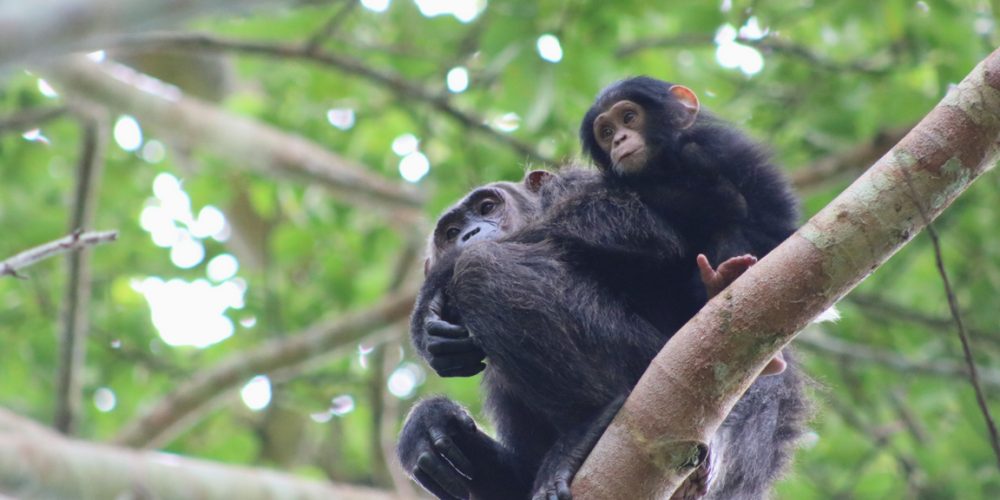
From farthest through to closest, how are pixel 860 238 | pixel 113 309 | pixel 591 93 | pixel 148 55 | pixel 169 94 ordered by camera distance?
1. pixel 148 55
2. pixel 113 309
3. pixel 169 94
4. pixel 591 93
5. pixel 860 238

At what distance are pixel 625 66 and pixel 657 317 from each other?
4.38 meters

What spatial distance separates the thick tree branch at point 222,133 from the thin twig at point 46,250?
15.3 ft

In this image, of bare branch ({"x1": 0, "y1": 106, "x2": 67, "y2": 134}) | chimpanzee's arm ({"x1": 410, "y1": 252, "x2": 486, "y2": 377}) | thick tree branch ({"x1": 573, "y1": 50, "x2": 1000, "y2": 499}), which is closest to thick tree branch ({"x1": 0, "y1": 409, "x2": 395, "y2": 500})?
chimpanzee's arm ({"x1": 410, "y1": 252, "x2": 486, "y2": 377})

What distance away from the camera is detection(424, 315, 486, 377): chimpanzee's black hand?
461 cm

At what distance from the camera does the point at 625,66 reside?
8.98 meters

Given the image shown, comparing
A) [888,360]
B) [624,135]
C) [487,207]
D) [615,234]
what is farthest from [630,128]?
[888,360]

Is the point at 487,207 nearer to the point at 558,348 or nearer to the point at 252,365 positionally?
the point at 558,348

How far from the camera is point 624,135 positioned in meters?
5.42

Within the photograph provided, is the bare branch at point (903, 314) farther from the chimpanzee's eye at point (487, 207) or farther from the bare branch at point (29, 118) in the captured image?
the bare branch at point (29, 118)

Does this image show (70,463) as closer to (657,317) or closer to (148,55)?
(657,317)

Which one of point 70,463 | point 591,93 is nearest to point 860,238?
point 70,463

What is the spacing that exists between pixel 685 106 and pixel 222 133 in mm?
4709

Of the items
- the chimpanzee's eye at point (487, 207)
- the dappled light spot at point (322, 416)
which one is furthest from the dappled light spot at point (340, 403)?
the chimpanzee's eye at point (487, 207)

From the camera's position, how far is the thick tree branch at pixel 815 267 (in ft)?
12.1
